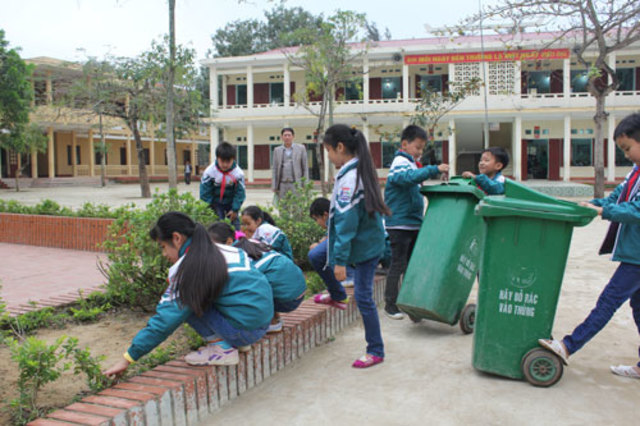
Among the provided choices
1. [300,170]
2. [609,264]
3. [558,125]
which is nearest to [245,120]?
[558,125]

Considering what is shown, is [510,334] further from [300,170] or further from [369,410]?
[300,170]

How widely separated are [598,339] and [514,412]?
157 centimetres

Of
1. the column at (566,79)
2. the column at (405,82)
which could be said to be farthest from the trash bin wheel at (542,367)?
the column at (566,79)

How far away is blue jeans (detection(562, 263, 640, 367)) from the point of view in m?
3.09

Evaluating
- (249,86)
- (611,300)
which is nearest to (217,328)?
(611,300)

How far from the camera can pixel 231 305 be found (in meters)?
2.71

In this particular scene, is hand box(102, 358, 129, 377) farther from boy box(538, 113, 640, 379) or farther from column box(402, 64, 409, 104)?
column box(402, 64, 409, 104)

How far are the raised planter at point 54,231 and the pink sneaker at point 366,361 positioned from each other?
5174 mm

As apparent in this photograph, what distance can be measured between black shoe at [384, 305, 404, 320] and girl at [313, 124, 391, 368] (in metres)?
0.95

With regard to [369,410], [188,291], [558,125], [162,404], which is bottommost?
[369,410]

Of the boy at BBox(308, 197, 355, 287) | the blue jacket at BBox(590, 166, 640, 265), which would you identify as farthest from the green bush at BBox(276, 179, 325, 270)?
the blue jacket at BBox(590, 166, 640, 265)

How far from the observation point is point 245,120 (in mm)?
28516

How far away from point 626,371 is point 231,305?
92.9 inches

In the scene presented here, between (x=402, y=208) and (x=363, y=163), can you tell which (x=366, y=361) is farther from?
(x=402, y=208)
